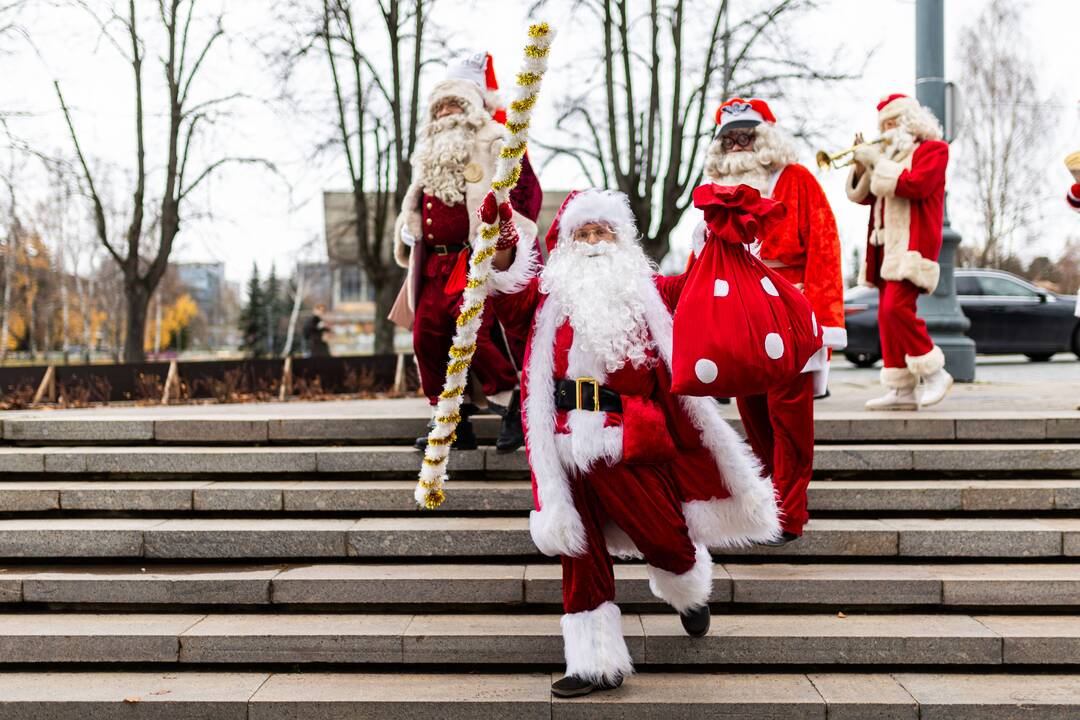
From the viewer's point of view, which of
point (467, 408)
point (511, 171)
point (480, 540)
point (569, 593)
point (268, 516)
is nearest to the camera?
point (511, 171)

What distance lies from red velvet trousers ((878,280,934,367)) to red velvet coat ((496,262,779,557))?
2774 mm

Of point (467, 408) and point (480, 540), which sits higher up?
point (467, 408)

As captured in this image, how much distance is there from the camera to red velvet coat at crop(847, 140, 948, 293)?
539cm

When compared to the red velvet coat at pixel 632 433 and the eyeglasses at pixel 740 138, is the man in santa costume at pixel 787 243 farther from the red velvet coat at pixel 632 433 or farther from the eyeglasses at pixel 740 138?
the red velvet coat at pixel 632 433

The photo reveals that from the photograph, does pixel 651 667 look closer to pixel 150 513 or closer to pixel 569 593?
pixel 569 593

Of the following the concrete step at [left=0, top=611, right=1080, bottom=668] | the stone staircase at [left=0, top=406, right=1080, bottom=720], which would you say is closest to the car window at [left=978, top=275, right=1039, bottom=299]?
the stone staircase at [left=0, top=406, right=1080, bottom=720]

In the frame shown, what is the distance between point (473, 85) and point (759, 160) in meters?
1.66

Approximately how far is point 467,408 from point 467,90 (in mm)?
1851

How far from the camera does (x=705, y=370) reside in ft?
9.57

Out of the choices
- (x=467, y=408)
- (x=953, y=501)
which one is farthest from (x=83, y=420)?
(x=953, y=501)

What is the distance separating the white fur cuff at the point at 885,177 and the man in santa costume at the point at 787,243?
1453 mm

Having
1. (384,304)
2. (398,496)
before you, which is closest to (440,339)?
(398,496)

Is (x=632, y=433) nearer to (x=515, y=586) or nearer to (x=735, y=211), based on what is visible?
(x=735, y=211)

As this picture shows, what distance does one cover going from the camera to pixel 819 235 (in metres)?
4.18
